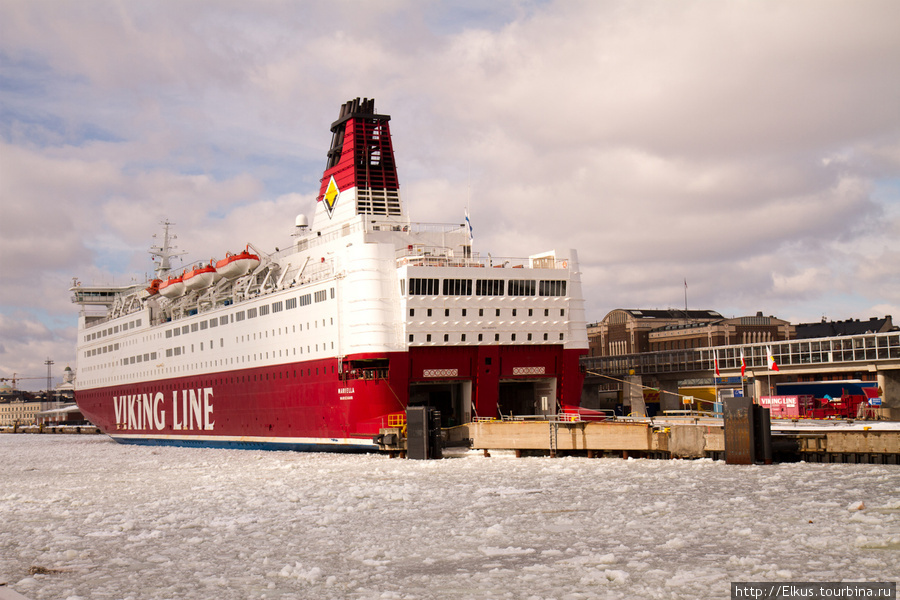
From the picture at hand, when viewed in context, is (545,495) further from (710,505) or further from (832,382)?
(832,382)

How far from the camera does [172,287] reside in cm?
5825

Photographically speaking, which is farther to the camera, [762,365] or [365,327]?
[762,365]

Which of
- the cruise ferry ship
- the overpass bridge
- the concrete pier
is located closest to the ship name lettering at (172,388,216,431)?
the cruise ferry ship

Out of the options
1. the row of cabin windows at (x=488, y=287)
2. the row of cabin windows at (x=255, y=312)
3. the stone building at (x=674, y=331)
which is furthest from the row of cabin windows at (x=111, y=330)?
the stone building at (x=674, y=331)

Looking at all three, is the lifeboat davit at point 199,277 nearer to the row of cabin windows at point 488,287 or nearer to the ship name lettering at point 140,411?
the ship name lettering at point 140,411

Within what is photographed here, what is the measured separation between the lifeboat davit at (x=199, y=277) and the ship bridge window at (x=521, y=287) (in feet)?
75.9

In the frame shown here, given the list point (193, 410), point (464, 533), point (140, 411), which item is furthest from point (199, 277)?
point (464, 533)

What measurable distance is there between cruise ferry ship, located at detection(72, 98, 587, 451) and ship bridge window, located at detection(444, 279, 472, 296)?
47 mm

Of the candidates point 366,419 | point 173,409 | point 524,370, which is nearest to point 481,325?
point 524,370

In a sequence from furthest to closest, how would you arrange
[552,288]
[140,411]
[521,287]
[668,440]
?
[140,411]
[552,288]
[521,287]
[668,440]

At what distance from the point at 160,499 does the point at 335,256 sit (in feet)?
66.2

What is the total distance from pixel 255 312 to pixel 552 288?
55.9 feet

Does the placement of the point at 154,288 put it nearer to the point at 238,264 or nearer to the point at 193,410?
the point at 193,410

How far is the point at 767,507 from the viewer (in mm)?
18562
